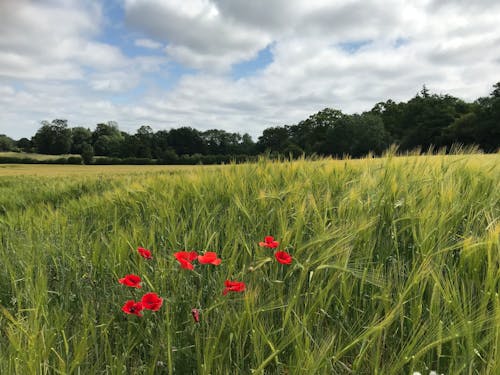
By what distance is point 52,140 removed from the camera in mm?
68688

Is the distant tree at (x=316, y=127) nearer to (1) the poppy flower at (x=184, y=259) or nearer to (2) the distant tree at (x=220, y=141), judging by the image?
(2) the distant tree at (x=220, y=141)

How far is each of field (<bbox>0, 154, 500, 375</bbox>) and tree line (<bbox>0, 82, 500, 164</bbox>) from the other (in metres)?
36.1

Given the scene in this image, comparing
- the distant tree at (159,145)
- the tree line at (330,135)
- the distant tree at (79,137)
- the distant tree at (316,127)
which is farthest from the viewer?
the distant tree at (316,127)

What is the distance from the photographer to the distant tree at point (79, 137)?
70.8 meters

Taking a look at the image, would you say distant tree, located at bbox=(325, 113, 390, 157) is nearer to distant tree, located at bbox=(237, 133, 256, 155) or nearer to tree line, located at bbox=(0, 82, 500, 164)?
tree line, located at bbox=(0, 82, 500, 164)

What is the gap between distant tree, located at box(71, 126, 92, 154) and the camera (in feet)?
232

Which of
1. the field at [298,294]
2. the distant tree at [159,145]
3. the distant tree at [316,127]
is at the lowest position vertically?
the field at [298,294]

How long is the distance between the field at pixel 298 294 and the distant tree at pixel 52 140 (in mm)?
74153

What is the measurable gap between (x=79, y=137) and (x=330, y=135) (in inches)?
2106

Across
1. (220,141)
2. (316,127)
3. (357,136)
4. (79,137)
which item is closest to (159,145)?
(220,141)

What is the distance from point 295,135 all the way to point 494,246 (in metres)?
83.6

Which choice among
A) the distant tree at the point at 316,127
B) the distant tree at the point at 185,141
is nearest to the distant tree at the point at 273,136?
the distant tree at the point at 316,127

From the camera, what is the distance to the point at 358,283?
4.51ft

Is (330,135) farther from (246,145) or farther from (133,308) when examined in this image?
(133,308)
